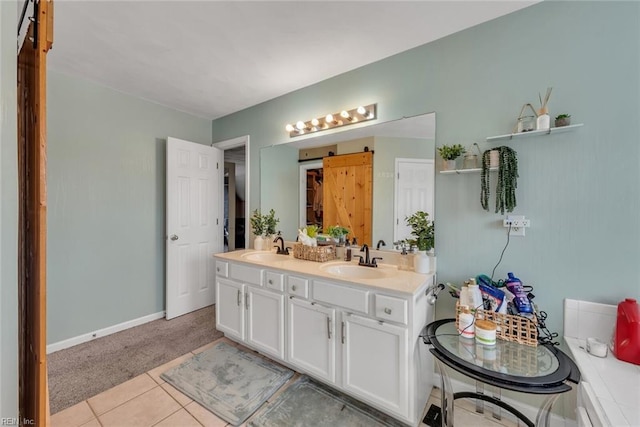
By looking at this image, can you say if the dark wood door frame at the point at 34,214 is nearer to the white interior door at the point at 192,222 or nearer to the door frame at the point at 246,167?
the white interior door at the point at 192,222

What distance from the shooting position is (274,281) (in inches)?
84.0

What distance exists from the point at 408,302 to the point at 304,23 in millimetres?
1877

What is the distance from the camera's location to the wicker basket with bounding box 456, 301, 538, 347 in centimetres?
142

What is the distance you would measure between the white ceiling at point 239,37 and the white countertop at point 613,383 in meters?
1.99

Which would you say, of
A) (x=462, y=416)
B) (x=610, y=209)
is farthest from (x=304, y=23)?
(x=462, y=416)

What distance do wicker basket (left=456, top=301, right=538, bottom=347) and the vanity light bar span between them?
5.50ft

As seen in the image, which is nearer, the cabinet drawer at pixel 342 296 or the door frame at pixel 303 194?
the cabinet drawer at pixel 342 296

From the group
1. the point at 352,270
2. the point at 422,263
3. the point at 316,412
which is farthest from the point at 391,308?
the point at 316,412

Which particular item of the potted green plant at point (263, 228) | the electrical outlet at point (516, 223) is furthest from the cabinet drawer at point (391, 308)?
the potted green plant at point (263, 228)

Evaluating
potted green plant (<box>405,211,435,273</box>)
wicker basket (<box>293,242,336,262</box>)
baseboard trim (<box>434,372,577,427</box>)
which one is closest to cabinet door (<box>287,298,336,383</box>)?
wicker basket (<box>293,242,336,262</box>)

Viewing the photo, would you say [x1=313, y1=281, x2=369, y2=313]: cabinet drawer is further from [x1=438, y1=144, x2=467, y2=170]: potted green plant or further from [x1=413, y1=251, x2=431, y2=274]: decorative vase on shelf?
[x1=438, y1=144, x2=467, y2=170]: potted green plant

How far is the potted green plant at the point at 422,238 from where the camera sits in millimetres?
1905

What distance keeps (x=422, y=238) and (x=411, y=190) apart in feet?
1.26

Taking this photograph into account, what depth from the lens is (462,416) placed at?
1.71 meters
